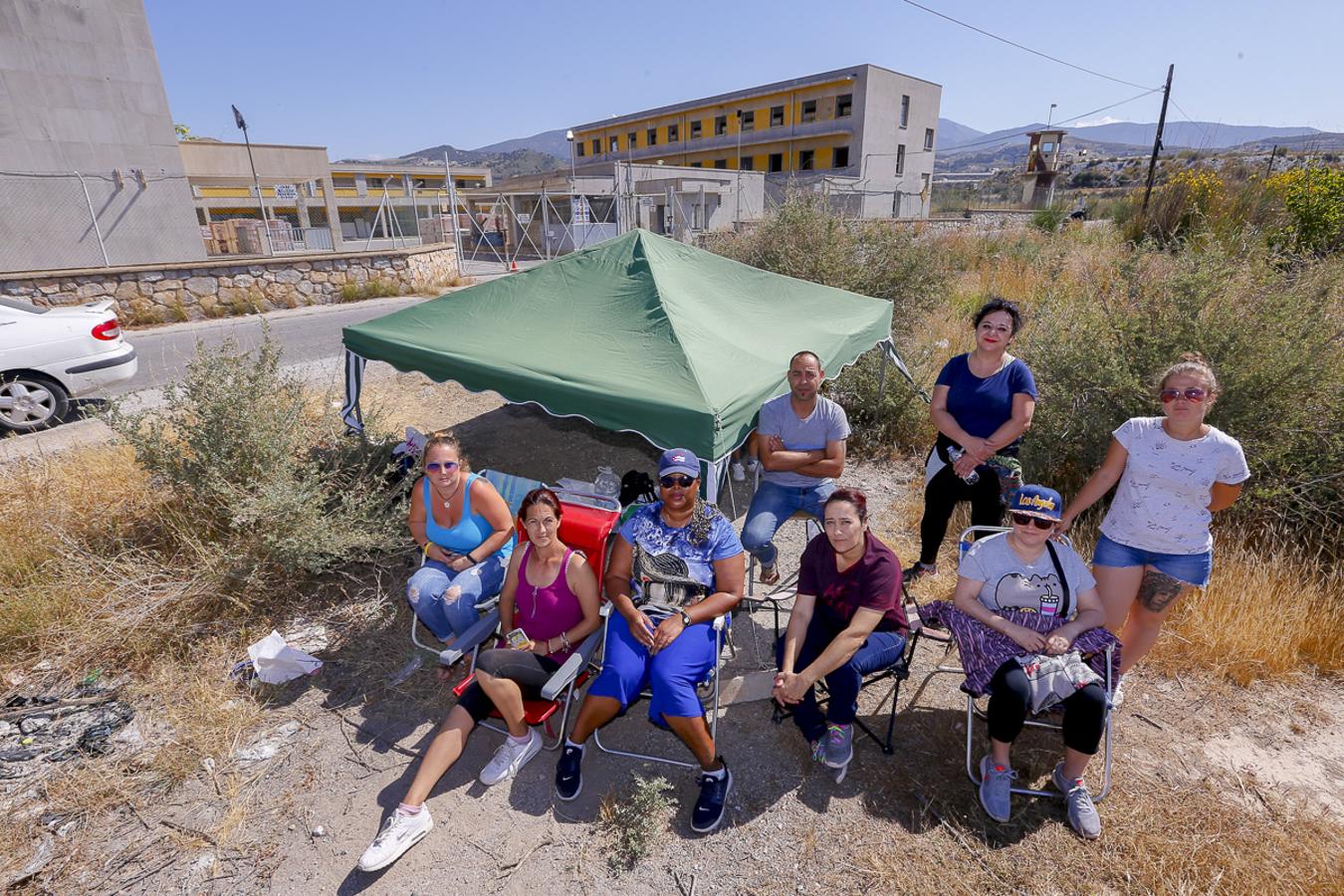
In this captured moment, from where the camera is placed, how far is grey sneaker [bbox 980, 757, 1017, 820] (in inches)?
113

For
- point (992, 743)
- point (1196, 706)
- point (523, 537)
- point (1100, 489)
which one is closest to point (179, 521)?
point (523, 537)

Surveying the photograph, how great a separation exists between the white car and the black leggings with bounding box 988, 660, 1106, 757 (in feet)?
Result: 31.8

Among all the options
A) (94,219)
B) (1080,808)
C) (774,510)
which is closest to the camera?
(1080,808)

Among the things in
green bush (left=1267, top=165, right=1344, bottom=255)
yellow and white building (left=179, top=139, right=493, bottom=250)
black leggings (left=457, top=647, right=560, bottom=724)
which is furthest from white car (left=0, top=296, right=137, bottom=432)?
green bush (left=1267, top=165, right=1344, bottom=255)

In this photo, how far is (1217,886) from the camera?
8.30 ft

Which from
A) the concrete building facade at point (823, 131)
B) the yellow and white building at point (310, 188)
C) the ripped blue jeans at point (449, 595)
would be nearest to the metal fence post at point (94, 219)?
the yellow and white building at point (310, 188)

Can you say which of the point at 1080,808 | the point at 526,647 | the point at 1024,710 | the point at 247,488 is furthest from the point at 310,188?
the point at 1080,808

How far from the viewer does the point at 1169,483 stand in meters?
3.09

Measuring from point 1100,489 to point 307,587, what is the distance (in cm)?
501

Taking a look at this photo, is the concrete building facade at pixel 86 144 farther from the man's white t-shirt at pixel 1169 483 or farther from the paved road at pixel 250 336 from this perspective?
the man's white t-shirt at pixel 1169 483

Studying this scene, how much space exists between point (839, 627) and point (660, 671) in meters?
0.95

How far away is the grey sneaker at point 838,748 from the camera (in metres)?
3.12

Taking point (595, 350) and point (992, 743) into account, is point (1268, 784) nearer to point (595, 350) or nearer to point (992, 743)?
point (992, 743)

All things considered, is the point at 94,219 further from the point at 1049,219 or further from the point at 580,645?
the point at 1049,219
